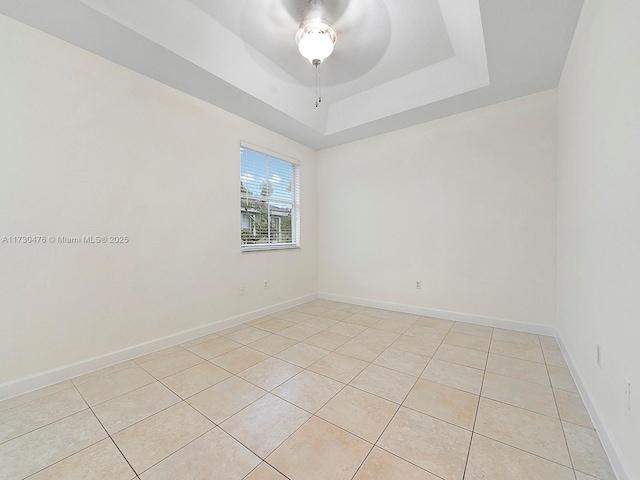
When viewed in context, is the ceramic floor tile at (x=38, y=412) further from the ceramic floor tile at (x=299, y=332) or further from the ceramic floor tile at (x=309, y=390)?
the ceramic floor tile at (x=299, y=332)

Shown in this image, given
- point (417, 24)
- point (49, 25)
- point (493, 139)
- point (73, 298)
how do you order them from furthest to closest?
point (493, 139) → point (417, 24) → point (73, 298) → point (49, 25)

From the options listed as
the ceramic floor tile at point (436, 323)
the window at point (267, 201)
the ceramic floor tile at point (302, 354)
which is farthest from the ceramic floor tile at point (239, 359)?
the ceramic floor tile at point (436, 323)

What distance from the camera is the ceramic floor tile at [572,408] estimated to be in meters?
1.48

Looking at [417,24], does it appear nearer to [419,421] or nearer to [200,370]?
[419,421]

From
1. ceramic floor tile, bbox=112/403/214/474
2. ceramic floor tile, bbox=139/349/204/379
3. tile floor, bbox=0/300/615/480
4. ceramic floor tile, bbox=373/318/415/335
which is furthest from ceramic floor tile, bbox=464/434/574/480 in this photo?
ceramic floor tile, bbox=139/349/204/379

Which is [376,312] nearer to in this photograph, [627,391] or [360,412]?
[360,412]

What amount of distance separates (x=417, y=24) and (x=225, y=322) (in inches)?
141

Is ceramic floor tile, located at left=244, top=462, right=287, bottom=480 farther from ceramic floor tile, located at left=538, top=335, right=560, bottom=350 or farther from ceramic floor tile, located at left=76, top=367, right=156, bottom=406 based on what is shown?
ceramic floor tile, located at left=538, top=335, right=560, bottom=350

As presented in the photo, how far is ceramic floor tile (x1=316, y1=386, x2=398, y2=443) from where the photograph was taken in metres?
1.43

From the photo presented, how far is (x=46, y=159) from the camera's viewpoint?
189 cm

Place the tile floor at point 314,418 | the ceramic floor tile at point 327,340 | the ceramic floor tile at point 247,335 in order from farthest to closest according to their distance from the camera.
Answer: the ceramic floor tile at point 247,335
the ceramic floor tile at point 327,340
the tile floor at point 314,418

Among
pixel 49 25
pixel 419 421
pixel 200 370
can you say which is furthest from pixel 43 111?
pixel 419 421

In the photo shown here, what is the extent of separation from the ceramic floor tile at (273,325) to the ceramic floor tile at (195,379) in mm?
900

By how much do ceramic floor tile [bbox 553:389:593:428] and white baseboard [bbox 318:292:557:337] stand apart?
3.96 feet
